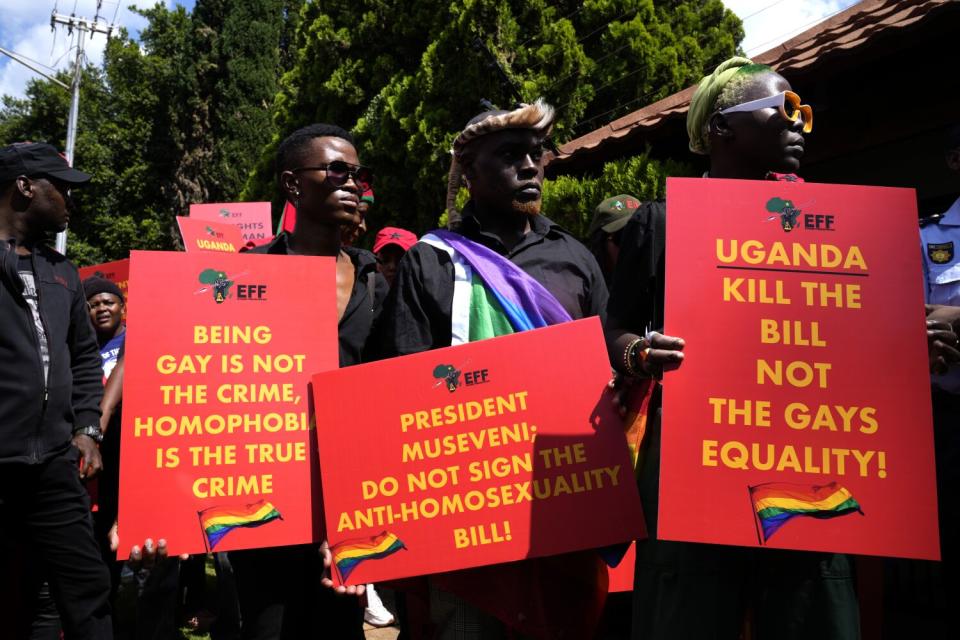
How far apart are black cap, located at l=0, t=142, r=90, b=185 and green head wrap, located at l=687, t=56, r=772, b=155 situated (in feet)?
7.70

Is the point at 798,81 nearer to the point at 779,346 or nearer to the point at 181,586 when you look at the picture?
the point at 779,346

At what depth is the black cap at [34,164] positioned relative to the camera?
10.1ft

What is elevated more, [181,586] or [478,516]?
[478,516]

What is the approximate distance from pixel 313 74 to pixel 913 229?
1404cm

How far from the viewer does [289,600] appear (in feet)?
7.77

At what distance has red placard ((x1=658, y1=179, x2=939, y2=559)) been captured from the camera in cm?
168

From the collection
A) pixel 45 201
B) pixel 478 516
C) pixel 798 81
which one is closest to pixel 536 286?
pixel 478 516

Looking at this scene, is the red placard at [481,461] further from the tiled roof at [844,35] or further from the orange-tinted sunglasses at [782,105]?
the tiled roof at [844,35]

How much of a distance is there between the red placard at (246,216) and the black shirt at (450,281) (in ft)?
14.4

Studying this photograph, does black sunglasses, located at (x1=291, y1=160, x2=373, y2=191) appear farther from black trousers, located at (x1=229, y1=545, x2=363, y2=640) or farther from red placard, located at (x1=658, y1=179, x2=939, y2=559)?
red placard, located at (x1=658, y1=179, x2=939, y2=559)

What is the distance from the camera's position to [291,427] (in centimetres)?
219

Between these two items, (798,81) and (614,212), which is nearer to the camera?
(614,212)

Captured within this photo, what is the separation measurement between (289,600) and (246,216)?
4.79 metres

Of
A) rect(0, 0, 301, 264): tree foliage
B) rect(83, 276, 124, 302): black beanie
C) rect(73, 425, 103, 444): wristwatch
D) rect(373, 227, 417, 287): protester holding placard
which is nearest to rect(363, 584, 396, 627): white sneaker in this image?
rect(373, 227, 417, 287): protester holding placard
